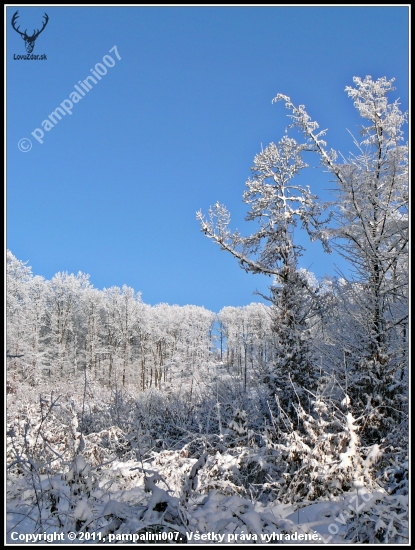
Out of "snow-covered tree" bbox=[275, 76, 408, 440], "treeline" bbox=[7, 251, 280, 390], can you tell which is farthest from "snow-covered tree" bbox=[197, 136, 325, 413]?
"treeline" bbox=[7, 251, 280, 390]

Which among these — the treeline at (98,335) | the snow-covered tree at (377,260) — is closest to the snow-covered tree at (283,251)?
the snow-covered tree at (377,260)

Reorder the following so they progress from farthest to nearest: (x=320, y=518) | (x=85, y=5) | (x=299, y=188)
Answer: (x=299, y=188) → (x=85, y=5) → (x=320, y=518)

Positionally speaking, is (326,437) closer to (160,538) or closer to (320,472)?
(320,472)

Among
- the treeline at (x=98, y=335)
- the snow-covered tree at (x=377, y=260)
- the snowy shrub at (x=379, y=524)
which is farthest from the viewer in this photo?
the treeline at (x=98, y=335)

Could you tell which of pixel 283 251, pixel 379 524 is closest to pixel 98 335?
pixel 283 251

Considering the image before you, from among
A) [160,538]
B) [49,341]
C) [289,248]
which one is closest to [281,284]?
[289,248]

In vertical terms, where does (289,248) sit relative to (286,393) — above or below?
above

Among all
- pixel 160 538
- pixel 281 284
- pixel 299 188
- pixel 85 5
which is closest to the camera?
pixel 160 538

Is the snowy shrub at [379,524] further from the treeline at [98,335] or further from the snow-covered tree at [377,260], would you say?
the treeline at [98,335]

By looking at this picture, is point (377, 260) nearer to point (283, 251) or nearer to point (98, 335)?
point (283, 251)

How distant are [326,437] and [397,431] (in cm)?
180

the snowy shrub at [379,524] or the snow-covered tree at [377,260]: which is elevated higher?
the snow-covered tree at [377,260]

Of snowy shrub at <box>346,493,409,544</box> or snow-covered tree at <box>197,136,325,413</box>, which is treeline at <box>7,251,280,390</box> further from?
snowy shrub at <box>346,493,409,544</box>

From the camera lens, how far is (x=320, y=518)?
3.01 m
